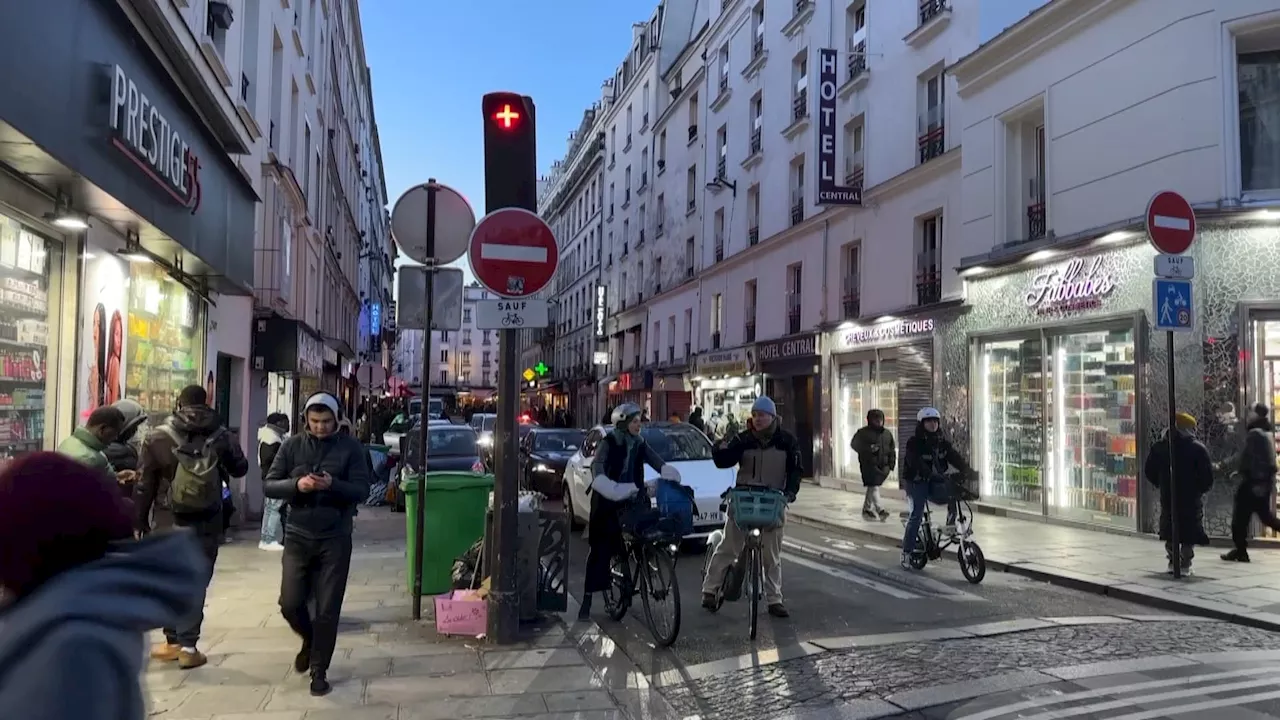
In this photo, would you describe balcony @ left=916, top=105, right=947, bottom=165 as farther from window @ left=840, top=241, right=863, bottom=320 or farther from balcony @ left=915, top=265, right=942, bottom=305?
window @ left=840, top=241, right=863, bottom=320

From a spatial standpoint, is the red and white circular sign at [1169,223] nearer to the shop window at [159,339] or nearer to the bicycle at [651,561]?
the bicycle at [651,561]

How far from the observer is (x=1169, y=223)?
927 cm

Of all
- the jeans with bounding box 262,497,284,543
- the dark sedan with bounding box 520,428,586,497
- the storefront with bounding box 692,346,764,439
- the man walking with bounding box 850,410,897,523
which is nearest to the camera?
the jeans with bounding box 262,497,284,543

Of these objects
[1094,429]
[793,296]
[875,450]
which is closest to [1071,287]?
[1094,429]

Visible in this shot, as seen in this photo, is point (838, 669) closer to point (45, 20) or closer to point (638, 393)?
point (45, 20)

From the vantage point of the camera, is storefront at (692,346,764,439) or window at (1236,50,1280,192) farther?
storefront at (692,346,764,439)

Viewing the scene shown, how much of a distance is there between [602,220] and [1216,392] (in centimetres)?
4051

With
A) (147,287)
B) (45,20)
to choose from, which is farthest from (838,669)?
(147,287)

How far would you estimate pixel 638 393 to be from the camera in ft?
131

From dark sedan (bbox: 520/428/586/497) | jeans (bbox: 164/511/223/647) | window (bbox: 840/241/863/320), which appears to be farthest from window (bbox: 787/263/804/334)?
jeans (bbox: 164/511/223/647)

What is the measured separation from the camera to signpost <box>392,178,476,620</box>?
23.0 ft

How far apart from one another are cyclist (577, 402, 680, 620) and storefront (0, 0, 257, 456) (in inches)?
154

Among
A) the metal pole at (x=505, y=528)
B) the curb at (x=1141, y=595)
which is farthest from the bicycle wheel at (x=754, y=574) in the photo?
the curb at (x=1141, y=595)

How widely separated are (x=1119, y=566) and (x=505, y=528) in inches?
279
